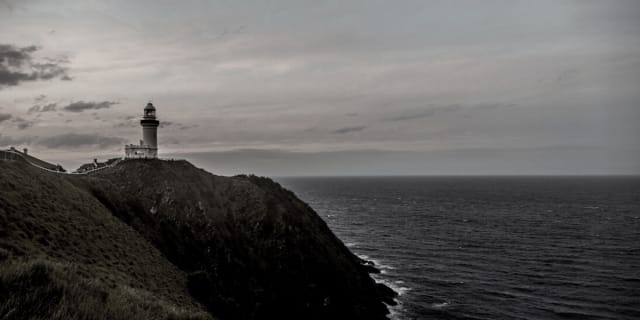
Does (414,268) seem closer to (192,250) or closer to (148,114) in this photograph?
(192,250)

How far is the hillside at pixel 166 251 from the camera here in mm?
13180

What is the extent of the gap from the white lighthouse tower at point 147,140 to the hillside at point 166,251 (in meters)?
2.81

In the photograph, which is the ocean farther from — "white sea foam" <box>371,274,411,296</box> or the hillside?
the hillside

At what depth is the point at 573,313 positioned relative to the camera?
44.1 m

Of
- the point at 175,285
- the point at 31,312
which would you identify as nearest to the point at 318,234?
the point at 175,285

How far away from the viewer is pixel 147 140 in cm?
5366

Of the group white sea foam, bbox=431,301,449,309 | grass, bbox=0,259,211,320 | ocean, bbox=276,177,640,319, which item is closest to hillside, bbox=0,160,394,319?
grass, bbox=0,259,211,320

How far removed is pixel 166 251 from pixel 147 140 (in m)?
25.2

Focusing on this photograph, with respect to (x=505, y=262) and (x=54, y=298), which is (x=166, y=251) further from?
(x=505, y=262)

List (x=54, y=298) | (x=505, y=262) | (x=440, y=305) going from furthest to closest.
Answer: (x=505, y=262) < (x=440, y=305) < (x=54, y=298)

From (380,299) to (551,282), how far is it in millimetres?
27828

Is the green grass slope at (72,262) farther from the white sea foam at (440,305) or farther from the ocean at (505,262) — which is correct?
the white sea foam at (440,305)

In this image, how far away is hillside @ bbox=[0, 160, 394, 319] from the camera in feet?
43.2

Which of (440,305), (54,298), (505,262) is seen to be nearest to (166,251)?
(54,298)
